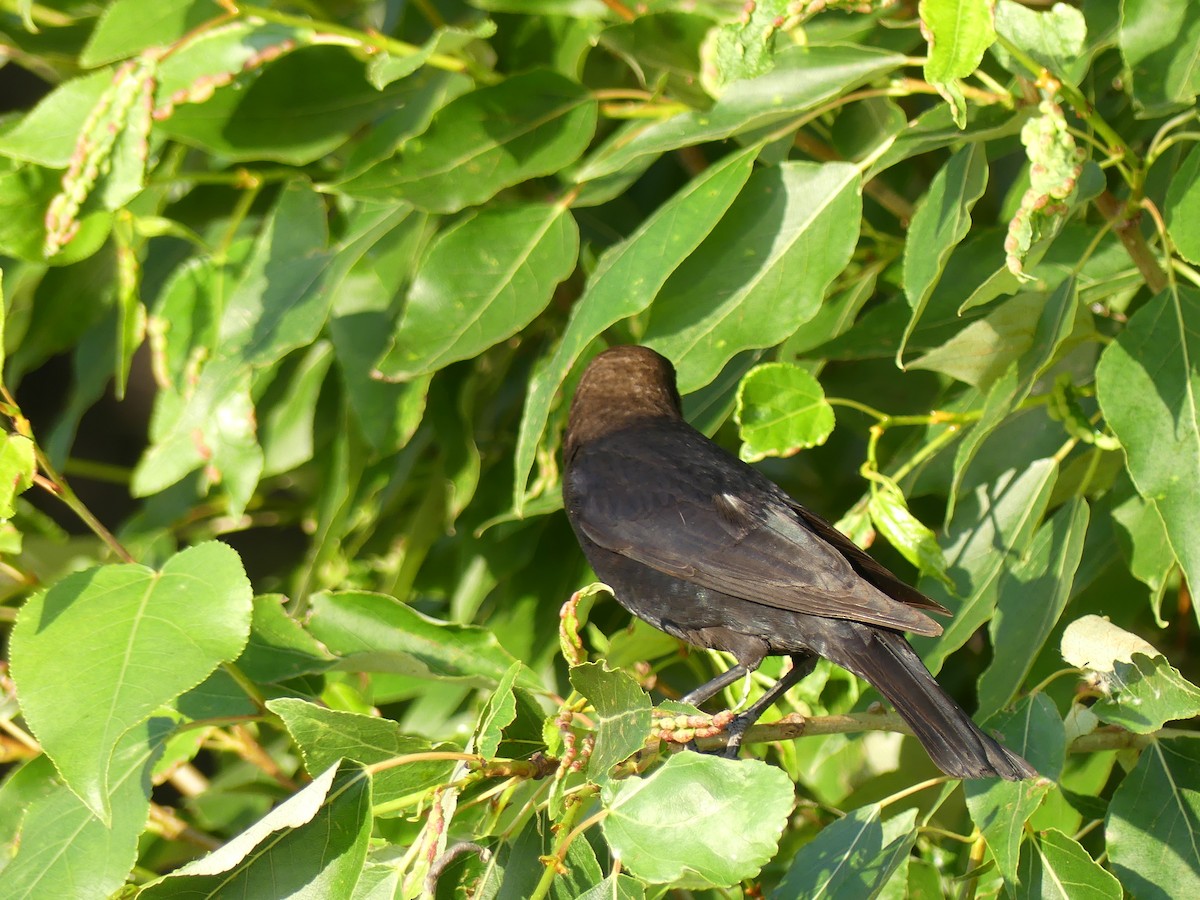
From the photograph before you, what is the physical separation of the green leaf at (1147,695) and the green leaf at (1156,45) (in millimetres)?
1146

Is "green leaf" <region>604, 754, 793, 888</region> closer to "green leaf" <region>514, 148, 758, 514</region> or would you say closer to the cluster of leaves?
the cluster of leaves

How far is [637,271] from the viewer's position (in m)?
2.76

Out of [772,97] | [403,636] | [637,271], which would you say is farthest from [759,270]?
[403,636]

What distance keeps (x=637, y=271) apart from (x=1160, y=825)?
57.2 inches

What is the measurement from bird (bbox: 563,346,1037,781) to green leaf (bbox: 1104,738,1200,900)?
12.4 inches

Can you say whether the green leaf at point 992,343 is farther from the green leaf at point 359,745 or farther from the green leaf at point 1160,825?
the green leaf at point 359,745

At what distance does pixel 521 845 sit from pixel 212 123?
2.06 meters

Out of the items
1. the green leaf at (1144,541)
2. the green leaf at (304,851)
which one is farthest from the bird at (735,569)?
the green leaf at (304,851)

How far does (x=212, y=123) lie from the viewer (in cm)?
340

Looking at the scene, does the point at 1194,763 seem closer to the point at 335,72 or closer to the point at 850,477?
the point at 850,477

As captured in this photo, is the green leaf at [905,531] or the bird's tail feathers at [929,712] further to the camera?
the green leaf at [905,531]

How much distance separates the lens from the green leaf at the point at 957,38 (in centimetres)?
226

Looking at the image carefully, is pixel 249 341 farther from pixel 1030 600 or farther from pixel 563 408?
pixel 1030 600

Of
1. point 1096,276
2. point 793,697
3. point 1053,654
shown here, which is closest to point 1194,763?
point 1053,654
